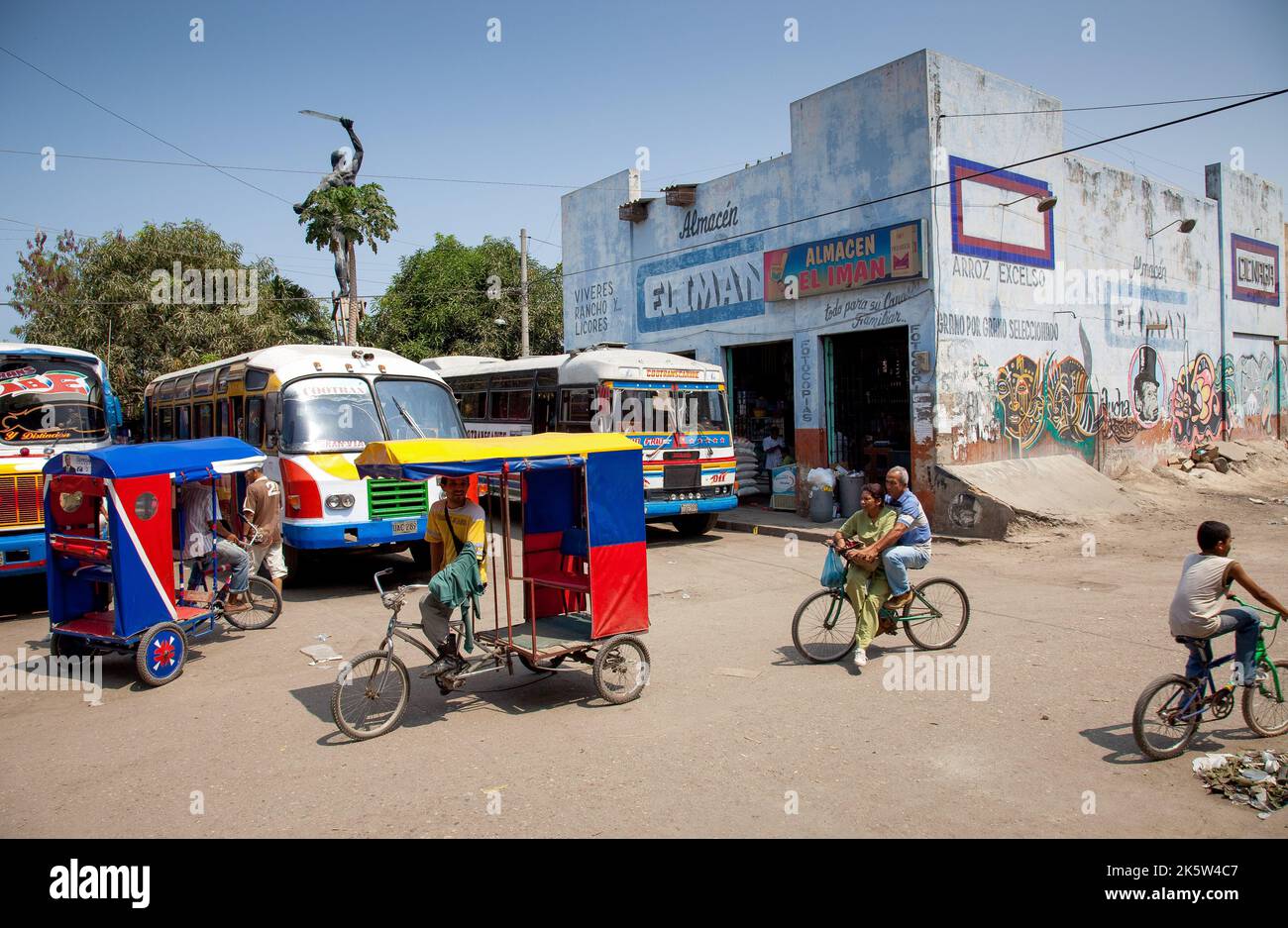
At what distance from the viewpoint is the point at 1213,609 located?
5.22 meters

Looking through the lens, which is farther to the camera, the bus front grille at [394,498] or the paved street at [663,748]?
the bus front grille at [394,498]

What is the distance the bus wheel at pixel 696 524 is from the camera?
15773 mm

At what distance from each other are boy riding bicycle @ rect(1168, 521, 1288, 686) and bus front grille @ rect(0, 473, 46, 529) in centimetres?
1087

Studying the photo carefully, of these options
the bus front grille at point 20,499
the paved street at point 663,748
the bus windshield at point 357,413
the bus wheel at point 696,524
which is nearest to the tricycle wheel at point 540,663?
the paved street at point 663,748

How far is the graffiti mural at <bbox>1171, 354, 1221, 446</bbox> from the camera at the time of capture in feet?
75.0

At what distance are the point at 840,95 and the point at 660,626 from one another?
1203 cm

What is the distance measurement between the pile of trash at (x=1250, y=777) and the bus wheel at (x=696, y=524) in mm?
10733

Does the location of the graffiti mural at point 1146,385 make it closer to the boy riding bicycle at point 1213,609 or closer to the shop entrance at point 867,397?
the shop entrance at point 867,397

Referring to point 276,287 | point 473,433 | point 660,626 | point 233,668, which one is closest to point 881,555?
point 660,626

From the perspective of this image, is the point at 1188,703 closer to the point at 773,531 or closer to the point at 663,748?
the point at 663,748

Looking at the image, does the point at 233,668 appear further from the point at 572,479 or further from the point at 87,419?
the point at 87,419

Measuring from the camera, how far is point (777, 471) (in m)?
18.4

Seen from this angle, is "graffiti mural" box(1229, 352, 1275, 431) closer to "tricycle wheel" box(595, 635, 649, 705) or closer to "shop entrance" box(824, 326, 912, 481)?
"shop entrance" box(824, 326, 912, 481)

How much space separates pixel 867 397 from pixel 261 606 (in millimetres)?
12471
